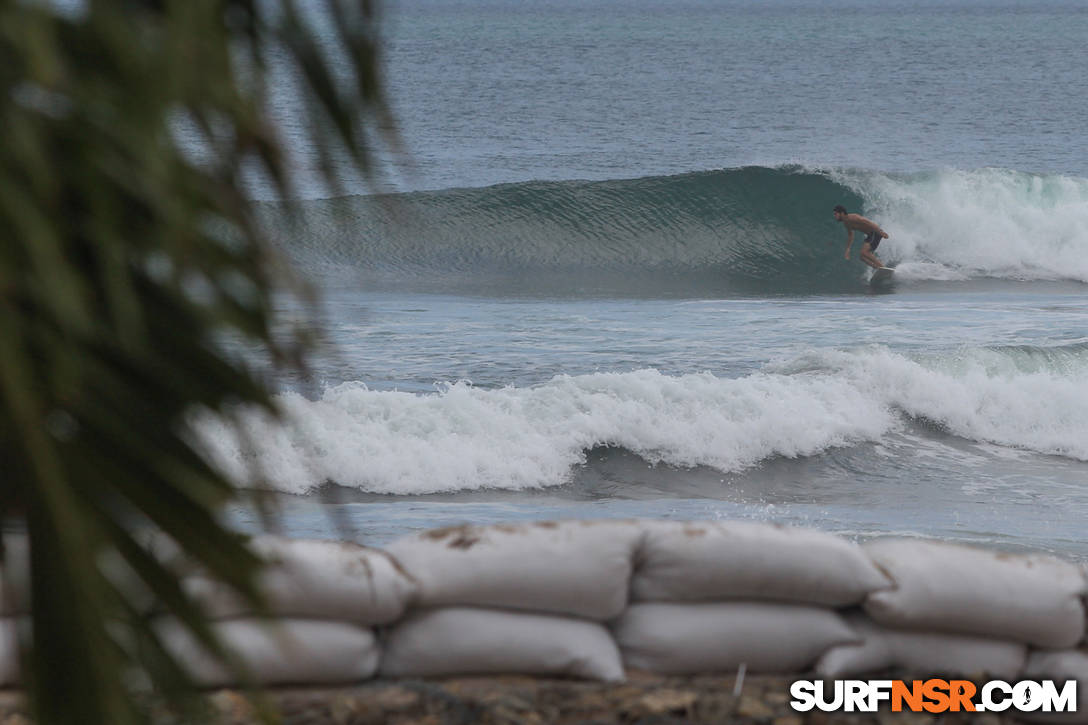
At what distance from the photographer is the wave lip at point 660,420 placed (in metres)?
8.02

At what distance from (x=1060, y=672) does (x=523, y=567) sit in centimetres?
137

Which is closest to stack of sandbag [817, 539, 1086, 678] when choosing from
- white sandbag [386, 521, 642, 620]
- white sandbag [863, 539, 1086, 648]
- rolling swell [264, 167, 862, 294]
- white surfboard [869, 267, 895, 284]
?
white sandbag [863, 539, 1086, 648]

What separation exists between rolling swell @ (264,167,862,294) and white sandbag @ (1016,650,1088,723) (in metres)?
12.6

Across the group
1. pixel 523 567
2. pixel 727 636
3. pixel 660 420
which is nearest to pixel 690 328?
pixel 660 420

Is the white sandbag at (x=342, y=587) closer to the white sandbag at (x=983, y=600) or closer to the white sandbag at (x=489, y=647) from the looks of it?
the white sandbag at (x=489, y=647)

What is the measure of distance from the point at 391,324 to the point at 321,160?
1221 centimetres

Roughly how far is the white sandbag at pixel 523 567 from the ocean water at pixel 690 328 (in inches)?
14.3

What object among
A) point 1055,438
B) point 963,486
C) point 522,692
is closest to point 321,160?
point 522,692

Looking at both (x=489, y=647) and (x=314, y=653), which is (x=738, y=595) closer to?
(x=489, y=647)

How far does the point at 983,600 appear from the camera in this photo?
3.32 m

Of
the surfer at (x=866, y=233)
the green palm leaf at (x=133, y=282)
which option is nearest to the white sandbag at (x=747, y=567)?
the green palm leaf at (x=133, y=282)

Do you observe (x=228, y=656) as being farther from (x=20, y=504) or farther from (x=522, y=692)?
(x=522, y=692)

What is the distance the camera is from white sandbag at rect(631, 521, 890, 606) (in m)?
3.31

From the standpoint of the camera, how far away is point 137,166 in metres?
0.60
